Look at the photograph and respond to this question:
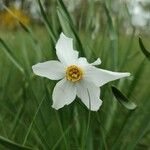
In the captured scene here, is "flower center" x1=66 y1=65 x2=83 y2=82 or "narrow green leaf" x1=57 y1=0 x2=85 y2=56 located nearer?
"flower center" x1=66 y1=65 x2=83 y2=82

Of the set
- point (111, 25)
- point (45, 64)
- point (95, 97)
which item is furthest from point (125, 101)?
point (111, 25)

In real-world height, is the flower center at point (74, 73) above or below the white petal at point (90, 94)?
above

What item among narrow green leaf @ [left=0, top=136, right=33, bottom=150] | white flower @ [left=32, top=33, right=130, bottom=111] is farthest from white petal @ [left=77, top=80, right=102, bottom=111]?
narrow green leaf @ [left=0, top=136, right=33, bottom=150]

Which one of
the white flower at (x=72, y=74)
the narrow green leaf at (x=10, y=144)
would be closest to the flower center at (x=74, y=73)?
the white flower at (x=72, y=74)

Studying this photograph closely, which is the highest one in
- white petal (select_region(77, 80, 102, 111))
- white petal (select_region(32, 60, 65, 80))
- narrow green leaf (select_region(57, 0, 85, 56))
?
white petal (select_region(32, 60, 65, 80))

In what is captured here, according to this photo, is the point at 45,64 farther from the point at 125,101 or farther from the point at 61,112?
the point at 61,112

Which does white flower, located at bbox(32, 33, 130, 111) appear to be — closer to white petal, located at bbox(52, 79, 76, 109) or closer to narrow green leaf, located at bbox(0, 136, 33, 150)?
white petal, located at bbox(52, 79, 76, 109)

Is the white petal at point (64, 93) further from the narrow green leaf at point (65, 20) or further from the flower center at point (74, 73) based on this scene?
the narrow green leaf at point (65, 20)

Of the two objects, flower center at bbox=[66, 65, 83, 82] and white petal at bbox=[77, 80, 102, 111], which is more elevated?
flower center at bbox=[66, 65, 83, 82]

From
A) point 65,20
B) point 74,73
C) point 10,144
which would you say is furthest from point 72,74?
point 65,20
